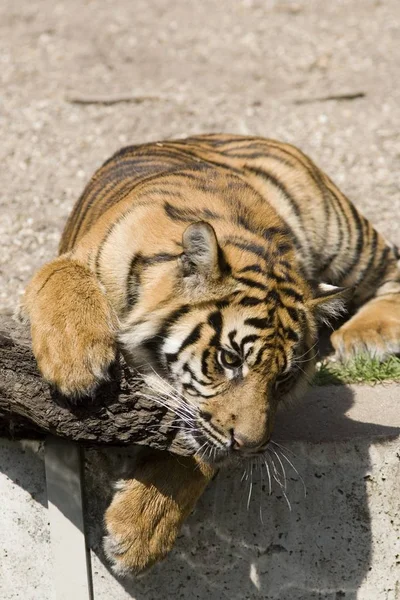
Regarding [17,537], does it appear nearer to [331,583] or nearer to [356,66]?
[331,583]

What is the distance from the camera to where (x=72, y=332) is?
2594 millimetres

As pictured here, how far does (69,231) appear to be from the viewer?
396cm

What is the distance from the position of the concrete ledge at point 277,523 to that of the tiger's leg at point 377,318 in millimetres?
603

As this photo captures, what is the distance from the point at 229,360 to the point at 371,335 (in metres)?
1.24

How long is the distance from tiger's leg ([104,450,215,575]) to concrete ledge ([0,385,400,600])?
22 centimetres

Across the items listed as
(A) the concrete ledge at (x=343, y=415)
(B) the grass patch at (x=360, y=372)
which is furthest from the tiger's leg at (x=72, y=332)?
(B) the grass patch at (x=360, y=372)

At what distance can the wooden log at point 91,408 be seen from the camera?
2.66 m

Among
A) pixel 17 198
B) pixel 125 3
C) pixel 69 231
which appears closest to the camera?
pixel 69 231

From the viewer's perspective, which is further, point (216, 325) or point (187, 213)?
point (187, 213)

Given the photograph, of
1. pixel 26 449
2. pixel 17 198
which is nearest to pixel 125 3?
pixel 17 198

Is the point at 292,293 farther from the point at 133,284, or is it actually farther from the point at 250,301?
the point at 133,284

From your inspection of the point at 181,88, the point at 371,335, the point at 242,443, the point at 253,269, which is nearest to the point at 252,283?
the point at 253,269

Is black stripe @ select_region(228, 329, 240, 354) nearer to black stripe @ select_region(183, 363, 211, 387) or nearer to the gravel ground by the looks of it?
black stripe @ select_region(183, 363, 211, 387)

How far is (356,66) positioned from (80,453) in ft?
14.9
